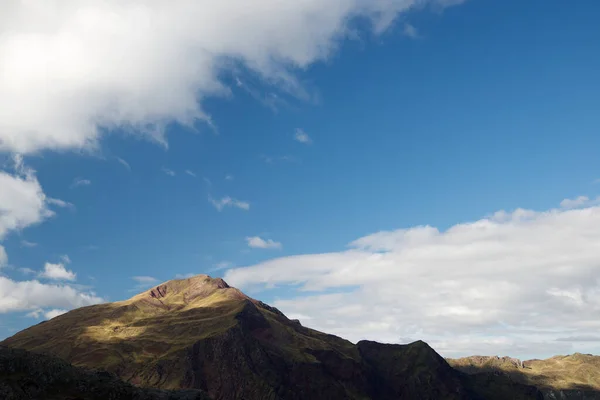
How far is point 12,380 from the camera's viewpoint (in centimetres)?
9681

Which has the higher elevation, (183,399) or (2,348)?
(2,348)

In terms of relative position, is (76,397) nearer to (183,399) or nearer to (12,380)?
(12,380)

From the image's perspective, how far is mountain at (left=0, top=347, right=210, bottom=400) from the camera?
9600 centimetres

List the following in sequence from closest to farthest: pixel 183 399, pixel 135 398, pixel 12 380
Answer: pixel 12 380
pixel 135 398
pixel 183 399

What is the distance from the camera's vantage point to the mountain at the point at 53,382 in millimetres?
96000

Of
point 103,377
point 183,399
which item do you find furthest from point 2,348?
point 183,399

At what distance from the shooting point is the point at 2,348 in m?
111

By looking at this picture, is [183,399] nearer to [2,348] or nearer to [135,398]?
[135,398]

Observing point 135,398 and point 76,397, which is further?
point 135,398

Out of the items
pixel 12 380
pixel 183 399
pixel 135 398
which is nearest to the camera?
pixel 12 380

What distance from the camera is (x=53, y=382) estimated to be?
102m

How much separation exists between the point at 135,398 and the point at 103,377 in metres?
10.6

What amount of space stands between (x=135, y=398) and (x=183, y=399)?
13.5m

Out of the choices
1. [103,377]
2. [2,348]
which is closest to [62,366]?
[103,377]
